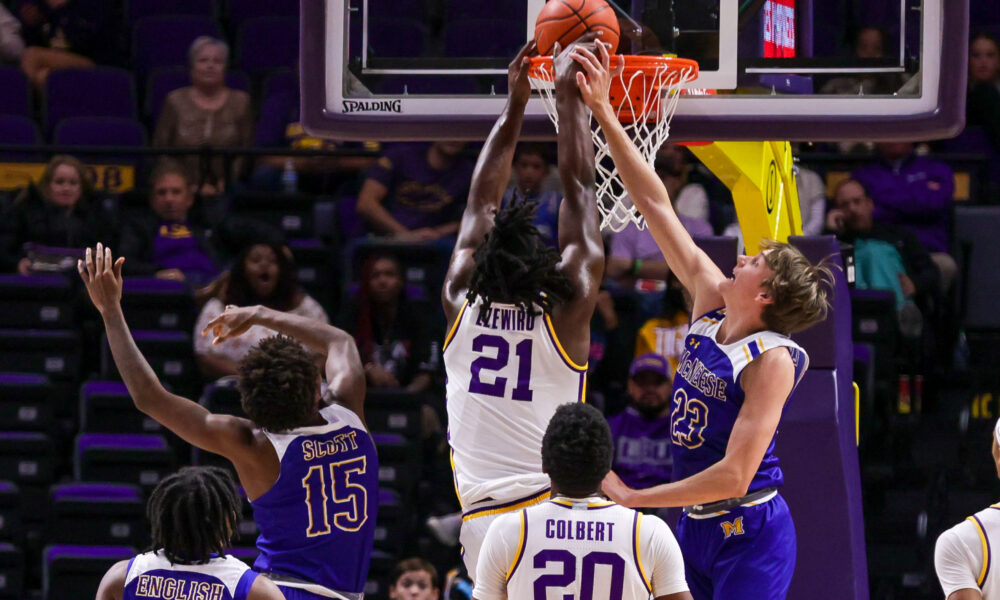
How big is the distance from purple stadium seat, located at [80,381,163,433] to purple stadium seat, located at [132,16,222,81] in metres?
3.28

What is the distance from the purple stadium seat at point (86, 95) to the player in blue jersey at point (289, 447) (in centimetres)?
588

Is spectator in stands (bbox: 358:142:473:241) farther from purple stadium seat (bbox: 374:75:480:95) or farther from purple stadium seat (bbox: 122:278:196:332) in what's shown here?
purple stadium seat (bbox: 374:75:480:95)

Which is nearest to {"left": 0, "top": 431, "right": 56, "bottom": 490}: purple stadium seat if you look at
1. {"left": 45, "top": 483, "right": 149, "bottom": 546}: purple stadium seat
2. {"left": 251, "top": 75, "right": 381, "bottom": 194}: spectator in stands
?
{"left": 45, "top": 483, "right": 149, "bottom": 546}: purple stadium seat

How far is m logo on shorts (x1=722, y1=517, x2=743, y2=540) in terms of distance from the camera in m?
4.86

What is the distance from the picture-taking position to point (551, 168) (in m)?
9.25

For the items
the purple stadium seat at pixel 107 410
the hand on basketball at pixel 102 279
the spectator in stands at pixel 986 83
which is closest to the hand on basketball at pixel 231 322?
the hand on basketball at pixel 102 279

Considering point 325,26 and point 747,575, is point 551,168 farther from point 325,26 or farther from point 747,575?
point 747,575

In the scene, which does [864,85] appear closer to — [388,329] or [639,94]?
[639,94]

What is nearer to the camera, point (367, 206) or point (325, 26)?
point (325, 26)

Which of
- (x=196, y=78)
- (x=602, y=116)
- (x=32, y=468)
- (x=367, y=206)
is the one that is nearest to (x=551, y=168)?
(x=367, y=206)

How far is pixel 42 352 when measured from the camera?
30.2ft

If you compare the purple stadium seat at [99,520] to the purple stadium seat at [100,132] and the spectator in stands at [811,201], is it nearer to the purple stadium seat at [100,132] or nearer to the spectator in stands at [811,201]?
the purple stadium seat at [100,132]

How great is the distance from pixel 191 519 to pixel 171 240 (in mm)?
5275

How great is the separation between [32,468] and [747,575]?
17.2 feet
